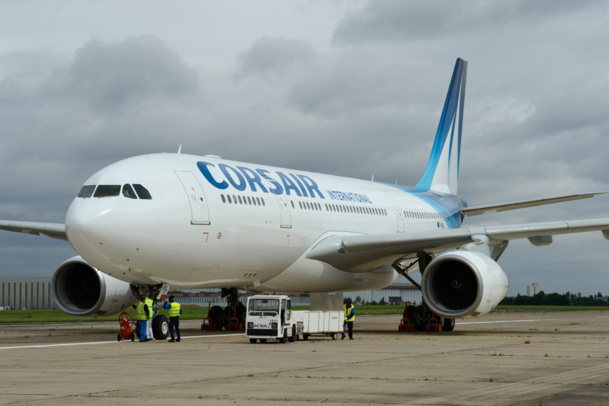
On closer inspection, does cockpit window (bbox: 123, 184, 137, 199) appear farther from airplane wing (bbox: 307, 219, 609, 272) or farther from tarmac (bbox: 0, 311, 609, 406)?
airplane wing (bbox: 307, 219, 609, 272)

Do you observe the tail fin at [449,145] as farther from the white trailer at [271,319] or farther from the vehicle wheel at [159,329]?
the vehicle wheel at [159,329]

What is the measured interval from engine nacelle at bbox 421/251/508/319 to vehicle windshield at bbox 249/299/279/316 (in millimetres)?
4338

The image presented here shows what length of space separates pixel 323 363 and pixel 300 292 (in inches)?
402

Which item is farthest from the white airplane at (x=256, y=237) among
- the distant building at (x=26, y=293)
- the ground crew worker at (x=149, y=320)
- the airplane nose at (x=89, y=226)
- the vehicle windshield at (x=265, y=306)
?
the distant building at (x=26, y=293)

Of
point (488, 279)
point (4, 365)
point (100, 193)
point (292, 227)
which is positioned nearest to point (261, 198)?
point (292, 227)

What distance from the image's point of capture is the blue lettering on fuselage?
18203mm

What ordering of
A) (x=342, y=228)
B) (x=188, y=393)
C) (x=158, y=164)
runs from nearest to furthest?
(x=188, y=393)
(x=158, y=164)
(x=342, y=228)

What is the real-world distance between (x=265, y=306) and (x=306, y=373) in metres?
6.61

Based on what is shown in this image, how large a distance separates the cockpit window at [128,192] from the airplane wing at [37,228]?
570cm

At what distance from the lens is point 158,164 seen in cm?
1734

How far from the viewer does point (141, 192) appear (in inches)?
643

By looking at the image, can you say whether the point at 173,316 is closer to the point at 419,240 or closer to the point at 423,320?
the point at 419,240

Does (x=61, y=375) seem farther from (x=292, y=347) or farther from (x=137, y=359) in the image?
(x=292, y=347)

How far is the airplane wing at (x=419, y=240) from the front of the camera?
2061cm
